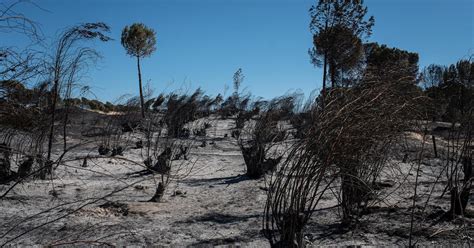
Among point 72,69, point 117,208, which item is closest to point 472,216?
point 117,208

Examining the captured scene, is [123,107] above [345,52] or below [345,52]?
below

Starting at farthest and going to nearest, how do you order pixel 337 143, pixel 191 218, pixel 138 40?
pixel 138 40 → pixel 191 218 → pixel 337 143

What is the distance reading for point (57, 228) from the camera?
168 inches

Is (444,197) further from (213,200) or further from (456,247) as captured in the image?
(213,200)

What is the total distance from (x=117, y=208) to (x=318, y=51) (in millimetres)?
21835

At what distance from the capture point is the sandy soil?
3.83 metres

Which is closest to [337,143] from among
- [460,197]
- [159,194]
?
[460,197]

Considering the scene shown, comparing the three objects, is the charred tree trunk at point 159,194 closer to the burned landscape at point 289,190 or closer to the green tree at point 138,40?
the burned landscape at point 289,190

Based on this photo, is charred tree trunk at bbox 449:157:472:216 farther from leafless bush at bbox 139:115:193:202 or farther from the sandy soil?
leafless bush at bbox 139:115:193:202

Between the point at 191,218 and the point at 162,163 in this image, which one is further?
the point at 162,163

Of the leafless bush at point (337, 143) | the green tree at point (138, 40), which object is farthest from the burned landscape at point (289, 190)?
the green tree at point (138, 40)

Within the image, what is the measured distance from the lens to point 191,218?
4871 mm

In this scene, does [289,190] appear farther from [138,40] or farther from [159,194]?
[138,40]

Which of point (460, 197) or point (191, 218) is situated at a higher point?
point (460, 197)
